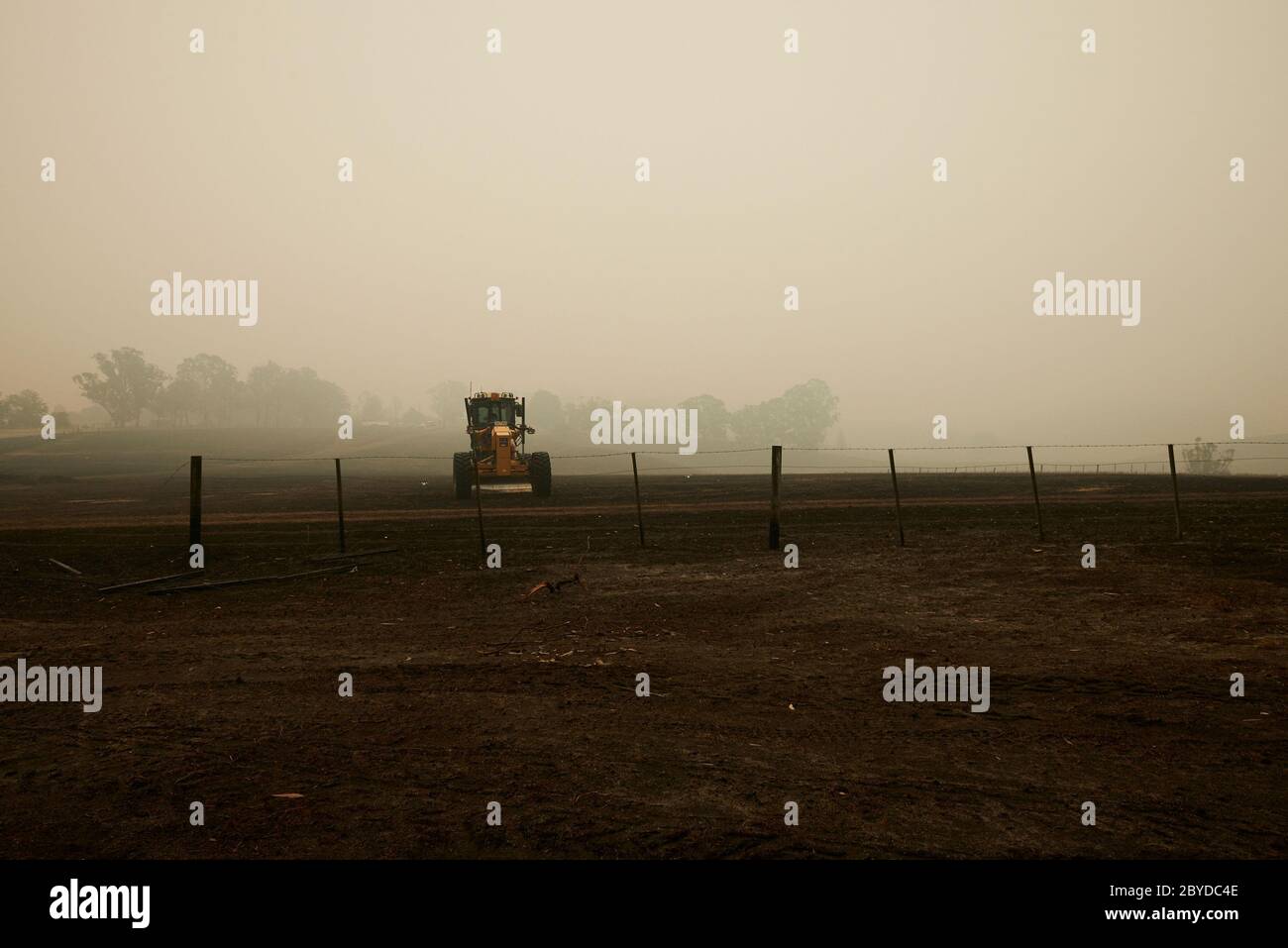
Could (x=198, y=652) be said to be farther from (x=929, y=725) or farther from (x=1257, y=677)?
(x=1257, y=677)

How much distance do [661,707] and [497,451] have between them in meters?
22.1

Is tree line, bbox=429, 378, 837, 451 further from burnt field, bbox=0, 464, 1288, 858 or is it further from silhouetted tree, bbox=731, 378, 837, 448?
burnt field, bbox=0, 464, 1288, 858

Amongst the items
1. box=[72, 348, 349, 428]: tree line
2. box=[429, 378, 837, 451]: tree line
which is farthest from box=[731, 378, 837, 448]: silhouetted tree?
box=[72, 348, 349, 428]: tree line

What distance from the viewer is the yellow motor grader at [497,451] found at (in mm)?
27688

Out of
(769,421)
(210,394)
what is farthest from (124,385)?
(769,421)

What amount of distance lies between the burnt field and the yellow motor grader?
1303 cm

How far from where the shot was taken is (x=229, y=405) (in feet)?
479

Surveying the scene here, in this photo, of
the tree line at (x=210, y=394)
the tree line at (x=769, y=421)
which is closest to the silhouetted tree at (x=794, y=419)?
the tree line at (x=769, y=421)

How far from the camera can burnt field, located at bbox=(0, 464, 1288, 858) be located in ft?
14.2

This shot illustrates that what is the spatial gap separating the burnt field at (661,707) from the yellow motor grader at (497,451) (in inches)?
513

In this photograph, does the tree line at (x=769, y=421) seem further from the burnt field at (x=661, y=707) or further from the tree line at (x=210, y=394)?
the burnt field at (x=661, y=707)

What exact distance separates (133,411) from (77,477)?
85115 mm

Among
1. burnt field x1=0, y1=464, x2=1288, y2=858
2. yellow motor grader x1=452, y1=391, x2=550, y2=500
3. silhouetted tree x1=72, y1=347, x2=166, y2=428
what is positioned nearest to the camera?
burnt field x1=0, y1=464, x2=1288, y2=858
